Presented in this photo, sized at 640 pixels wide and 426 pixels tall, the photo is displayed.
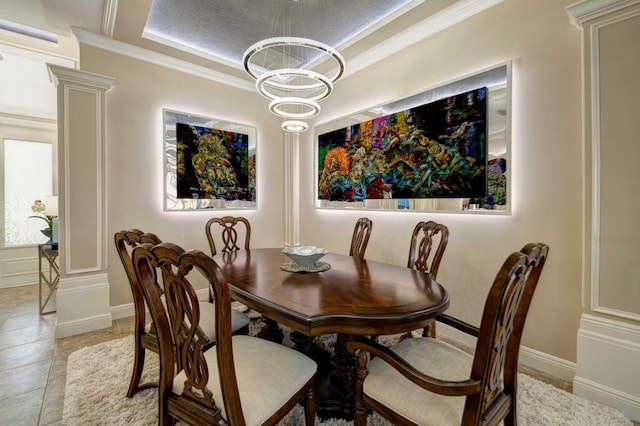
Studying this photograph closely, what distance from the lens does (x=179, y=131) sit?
3.35 m

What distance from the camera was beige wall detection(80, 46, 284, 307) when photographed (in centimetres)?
297

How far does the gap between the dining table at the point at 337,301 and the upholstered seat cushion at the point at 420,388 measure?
187mm

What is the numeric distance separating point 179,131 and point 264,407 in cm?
321

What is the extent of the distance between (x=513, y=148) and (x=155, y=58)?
146 inches

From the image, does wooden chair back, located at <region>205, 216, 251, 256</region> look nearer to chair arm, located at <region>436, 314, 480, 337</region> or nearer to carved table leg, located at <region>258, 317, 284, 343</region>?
carved table leg, located at <region>258, 317, 284, 343</region>

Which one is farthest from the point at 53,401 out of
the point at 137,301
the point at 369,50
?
the point at 369,50

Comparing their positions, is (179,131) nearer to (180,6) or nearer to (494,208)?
(180,6)

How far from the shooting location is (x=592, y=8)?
168 cm

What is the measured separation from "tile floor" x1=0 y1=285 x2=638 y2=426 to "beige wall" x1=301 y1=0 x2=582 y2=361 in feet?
1.79

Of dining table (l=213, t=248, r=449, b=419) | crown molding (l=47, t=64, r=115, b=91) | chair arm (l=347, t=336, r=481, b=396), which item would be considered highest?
crown molding (l=47, t=64, r=115, b=91)

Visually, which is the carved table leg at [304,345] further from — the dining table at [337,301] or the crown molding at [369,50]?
the crown molding at [369,50]

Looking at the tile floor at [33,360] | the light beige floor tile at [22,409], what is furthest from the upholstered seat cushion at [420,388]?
the light beige floor tile at [22,409]

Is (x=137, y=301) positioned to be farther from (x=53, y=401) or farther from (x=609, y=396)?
(x=609, y=396)

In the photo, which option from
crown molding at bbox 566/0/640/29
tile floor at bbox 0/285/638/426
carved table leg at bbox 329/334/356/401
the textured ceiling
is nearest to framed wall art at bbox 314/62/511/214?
crown molding at bbox 566/0/640/29
